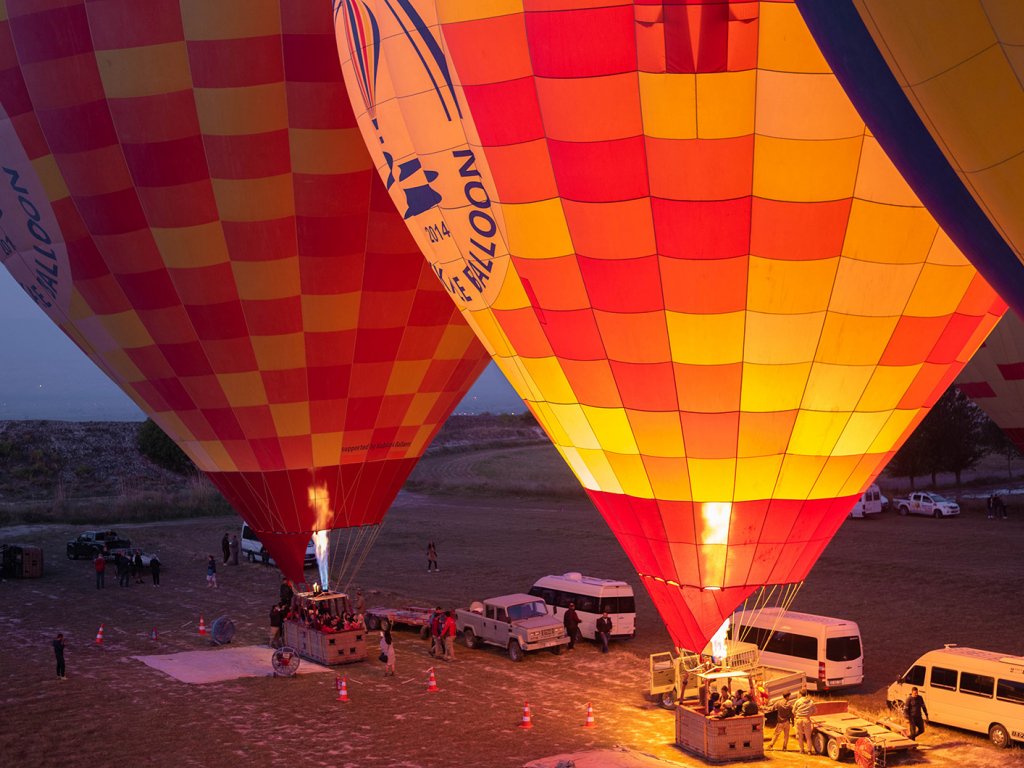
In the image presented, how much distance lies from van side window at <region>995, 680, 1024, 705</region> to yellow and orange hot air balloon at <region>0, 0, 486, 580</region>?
29.6 ft

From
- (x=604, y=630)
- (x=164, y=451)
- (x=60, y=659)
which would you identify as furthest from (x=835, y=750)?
(x=164, y=451)

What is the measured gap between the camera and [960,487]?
41188 mm

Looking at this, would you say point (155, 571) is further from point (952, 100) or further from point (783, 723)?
point (952, 100)

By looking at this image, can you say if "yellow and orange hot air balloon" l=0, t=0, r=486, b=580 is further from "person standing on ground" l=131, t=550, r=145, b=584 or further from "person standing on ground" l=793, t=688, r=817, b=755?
"person standing on ground" l=131, t=550, r=145, b=584

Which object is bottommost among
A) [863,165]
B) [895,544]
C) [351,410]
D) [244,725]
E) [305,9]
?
[244,725]

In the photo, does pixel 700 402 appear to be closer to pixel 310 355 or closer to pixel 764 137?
pixel 764 137

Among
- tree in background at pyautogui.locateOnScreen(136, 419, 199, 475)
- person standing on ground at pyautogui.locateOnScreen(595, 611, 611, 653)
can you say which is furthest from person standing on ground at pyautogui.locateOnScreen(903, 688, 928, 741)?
tree in background at pyautogui.locateOnScreen(136, 419, 199, 475)

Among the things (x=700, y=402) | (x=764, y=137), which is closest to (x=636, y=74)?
(x=764, y=137)

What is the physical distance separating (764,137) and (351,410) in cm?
970

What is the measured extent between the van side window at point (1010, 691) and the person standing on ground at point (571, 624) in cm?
667

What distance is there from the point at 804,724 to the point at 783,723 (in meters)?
0.39

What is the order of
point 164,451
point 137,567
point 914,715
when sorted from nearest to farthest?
1. point 914,715
2. point 137,567
3. point 164,451

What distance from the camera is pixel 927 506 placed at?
33.6 m

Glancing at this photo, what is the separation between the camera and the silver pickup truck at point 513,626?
17703mm
